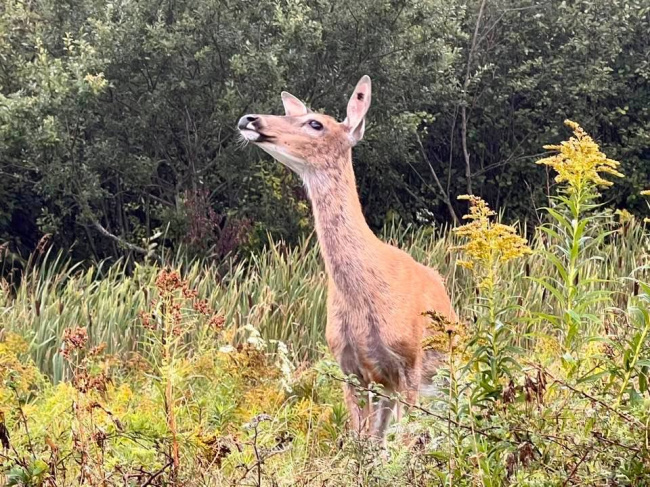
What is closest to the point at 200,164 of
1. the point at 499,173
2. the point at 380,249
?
the point at 499,173

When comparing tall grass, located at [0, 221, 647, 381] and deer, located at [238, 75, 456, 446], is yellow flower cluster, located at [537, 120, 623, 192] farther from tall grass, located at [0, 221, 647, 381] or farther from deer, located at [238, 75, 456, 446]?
tall grass, located at [0, 221, 647, 381]

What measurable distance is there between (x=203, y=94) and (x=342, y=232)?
5229 mm

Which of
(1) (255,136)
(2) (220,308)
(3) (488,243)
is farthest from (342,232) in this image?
(2) (220,308)

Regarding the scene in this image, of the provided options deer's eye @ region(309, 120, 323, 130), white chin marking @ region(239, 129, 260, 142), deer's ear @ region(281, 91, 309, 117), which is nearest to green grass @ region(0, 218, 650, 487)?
white chin marking @ region(239, 129, 260, 142)

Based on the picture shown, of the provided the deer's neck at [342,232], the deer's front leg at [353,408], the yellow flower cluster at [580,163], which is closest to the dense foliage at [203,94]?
the deer's neck at [342,232]

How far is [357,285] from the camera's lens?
14.5 ft

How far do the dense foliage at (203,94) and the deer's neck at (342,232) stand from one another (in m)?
3.66

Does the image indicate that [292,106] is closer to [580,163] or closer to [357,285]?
[357,285]

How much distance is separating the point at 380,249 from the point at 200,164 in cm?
552

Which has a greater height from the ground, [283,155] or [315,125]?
[315,125]

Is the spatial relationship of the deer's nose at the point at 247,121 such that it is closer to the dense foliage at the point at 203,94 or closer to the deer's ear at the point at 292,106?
the deer's ear at the point at 292,106

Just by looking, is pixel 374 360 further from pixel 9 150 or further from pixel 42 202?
pixel 42 202

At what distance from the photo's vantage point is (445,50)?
32.2ft

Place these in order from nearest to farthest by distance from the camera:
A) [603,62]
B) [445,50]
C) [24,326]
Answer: [24,326] < [445,50] < [603,62]
